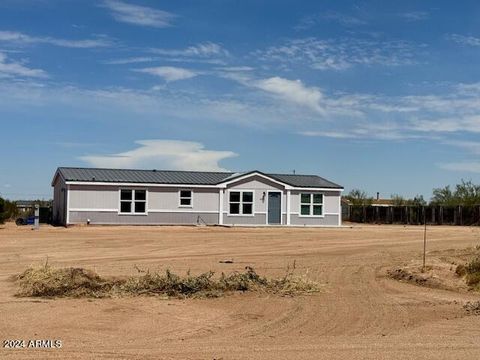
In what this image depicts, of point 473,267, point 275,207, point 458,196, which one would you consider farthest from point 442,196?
point 473,267

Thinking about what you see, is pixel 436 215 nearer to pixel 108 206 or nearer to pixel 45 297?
pixel 108 206

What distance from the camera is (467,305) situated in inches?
511

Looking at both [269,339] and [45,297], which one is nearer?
[269,339]

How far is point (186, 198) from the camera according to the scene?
42.0 metres

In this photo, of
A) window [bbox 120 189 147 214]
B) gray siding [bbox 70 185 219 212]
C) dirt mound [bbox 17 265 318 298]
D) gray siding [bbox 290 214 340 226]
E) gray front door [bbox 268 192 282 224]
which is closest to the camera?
dirt mound [bbox 17 265 318 298]

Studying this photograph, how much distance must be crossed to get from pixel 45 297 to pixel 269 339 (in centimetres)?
526

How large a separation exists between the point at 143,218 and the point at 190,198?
323 cm

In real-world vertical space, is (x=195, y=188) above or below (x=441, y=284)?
above

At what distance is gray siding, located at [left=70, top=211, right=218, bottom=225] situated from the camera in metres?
39.2

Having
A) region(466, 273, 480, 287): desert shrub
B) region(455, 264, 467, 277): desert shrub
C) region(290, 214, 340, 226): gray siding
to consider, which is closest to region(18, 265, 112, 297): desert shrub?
region(466, 273, 480, 287): desert shrub

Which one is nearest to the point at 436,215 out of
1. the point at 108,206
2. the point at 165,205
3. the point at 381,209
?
the point at 381,209

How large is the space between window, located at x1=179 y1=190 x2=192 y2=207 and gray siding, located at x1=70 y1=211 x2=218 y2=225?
57 cm

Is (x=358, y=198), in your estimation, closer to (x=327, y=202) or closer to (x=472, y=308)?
(x=327, y=202)

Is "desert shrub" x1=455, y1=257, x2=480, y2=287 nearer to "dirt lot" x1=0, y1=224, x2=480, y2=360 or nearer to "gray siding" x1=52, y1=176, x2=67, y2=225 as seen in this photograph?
"dirt lot" x1=0, y1=224, x2=480, y2=360
